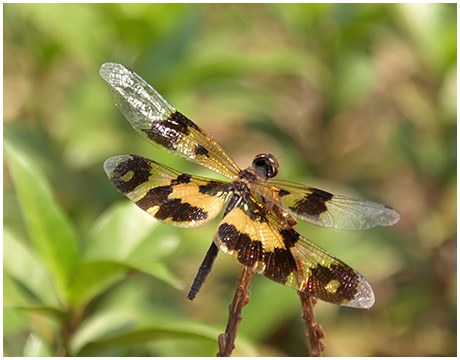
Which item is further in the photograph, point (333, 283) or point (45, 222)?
point (45, 222)

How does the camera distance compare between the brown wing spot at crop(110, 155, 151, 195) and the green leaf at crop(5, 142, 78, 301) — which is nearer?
the brown wing spot at crop(110, 155, 151, 195)

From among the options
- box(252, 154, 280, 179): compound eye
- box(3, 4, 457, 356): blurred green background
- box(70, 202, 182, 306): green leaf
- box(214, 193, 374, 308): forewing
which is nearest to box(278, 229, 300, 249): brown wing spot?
box(214, 193, 374, 308): forewing

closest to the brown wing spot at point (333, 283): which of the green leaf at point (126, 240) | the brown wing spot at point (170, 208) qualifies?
the brown wing spot at point (170, 208)

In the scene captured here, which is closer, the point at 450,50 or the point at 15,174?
the point at 15,174

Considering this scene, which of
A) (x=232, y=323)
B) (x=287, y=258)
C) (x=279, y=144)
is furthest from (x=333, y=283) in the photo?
(x=279, y=144)

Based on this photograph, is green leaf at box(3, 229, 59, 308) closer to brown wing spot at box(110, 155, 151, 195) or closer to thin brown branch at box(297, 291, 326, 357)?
brown wing spot at box(110, 155, 151, 195)

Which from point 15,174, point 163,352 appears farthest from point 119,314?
point 15,174

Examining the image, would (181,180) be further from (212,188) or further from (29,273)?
(29,273)

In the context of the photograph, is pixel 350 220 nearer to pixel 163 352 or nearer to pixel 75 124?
pixel 163 352
